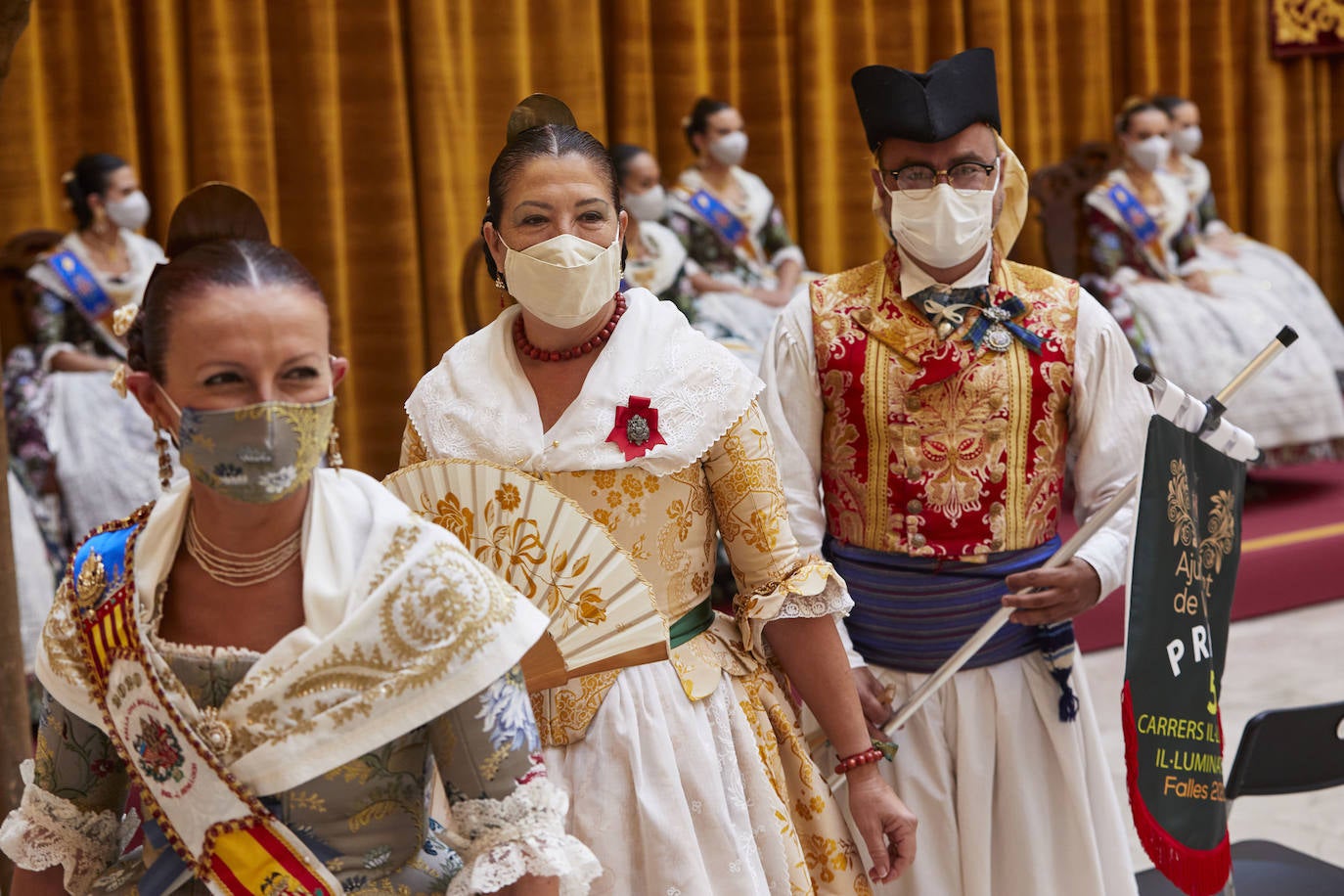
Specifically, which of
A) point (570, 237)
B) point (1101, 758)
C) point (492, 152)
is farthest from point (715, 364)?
point (492, 152)

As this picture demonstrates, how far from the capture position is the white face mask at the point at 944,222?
6.29 feet

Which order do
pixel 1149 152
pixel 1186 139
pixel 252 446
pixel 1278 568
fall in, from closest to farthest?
pixel 252 446 → pixel 1278 568 → pixel 1149 152 → pixel 1186 139

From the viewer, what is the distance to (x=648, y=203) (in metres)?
4.98

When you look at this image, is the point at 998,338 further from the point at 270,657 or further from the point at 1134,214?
the point at 1134,214

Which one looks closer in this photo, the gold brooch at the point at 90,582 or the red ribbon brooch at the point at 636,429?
the gold brooch at the point at 90,582

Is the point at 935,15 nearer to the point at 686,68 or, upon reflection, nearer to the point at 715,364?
the point at 686,68

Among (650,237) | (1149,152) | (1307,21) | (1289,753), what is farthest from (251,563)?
(1307,21)

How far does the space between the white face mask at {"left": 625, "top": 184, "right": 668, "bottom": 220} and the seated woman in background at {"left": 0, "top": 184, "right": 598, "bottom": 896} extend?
12.7 ft

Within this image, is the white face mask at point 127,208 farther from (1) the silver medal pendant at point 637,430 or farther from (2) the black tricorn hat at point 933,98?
(1) the silver medal pendant at point 637,430

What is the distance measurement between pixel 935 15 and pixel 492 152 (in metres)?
2.17

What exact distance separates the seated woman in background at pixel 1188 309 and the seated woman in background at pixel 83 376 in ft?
10.8

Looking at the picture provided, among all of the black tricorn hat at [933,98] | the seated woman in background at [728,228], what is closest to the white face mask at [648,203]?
the seated woman in background at [728,228]

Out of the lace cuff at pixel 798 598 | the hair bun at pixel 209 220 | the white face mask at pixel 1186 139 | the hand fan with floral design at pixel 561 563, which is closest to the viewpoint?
the hair bun at pixel 209 220

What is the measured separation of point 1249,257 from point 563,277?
5025mm
